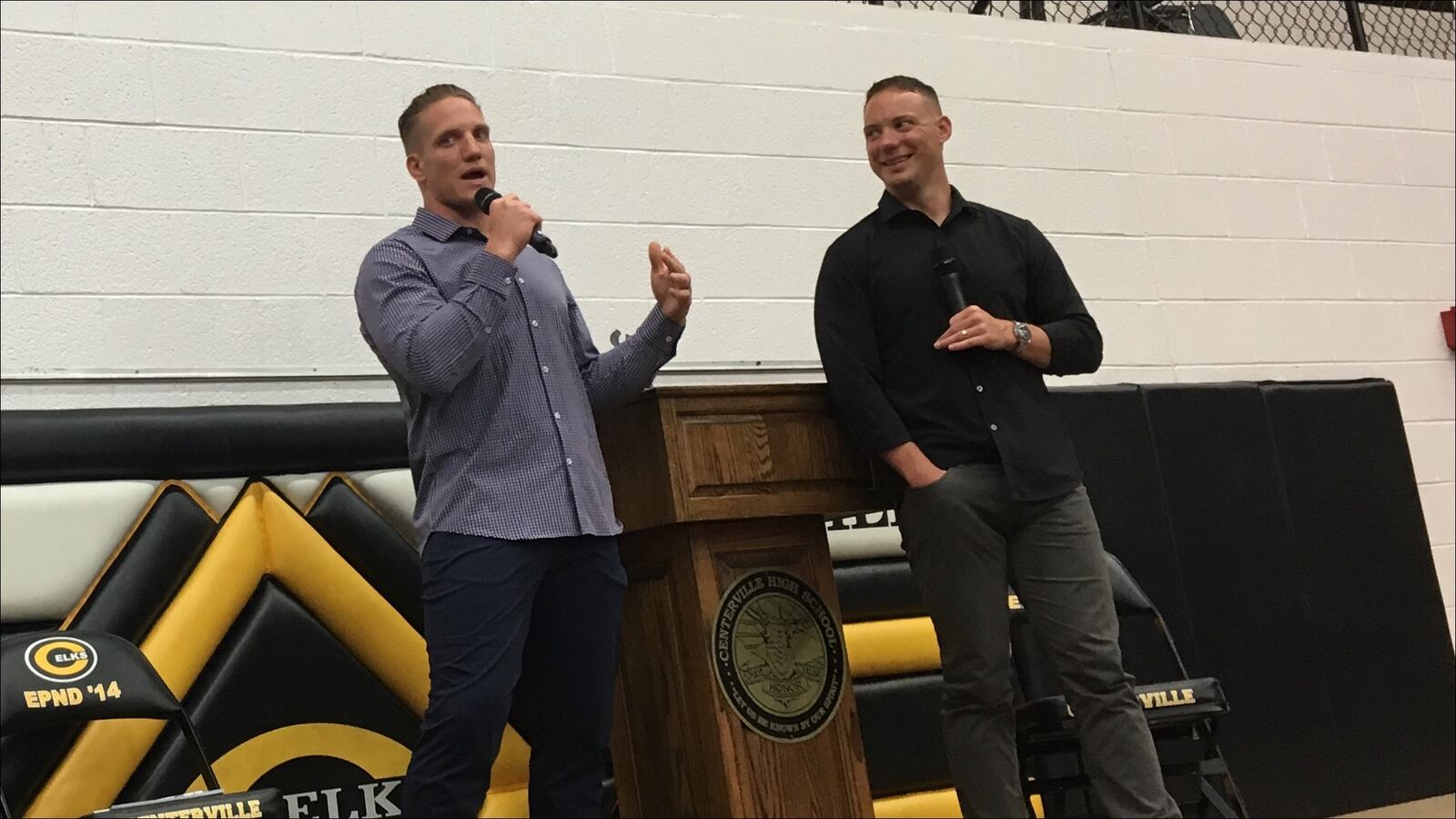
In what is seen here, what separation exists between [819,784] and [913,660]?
1.21m

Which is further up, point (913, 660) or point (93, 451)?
point (93, 451)

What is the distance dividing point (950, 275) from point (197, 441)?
144 cm

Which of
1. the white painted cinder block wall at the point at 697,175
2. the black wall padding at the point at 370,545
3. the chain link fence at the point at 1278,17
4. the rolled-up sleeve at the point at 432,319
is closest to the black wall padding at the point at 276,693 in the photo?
the black wall padding at the point at 370,545

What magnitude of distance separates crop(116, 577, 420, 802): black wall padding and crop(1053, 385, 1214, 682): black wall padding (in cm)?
178

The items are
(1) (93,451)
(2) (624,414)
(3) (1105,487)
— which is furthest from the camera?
(3) (1105,487)

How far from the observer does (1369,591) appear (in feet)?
13.2

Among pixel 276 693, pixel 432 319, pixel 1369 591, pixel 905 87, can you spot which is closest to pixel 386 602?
pixel 276 693

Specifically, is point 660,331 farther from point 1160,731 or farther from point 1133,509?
point 1133,509

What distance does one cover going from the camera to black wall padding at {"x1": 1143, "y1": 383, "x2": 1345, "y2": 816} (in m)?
3.75

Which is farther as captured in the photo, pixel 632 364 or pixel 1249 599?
pixel 1249 599

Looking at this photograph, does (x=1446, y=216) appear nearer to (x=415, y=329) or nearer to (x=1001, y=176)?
(x=1001, y=176)

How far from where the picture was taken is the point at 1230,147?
4.38 m

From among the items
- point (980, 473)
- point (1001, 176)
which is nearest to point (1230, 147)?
point (1001, 176)

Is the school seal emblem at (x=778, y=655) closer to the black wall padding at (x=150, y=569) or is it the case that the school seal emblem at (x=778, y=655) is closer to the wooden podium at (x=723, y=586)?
the wooden podium at (x=723, y=586)
